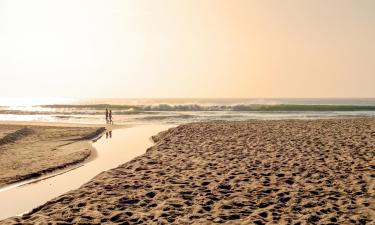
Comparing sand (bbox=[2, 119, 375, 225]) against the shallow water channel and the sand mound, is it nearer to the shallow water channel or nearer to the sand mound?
the shallow water channel

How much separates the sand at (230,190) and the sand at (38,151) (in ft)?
9.63

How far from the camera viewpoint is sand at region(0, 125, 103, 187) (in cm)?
1297

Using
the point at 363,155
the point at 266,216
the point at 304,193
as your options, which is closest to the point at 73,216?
the point at 266,216

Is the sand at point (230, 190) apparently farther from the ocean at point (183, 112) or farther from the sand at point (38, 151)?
the ocean at point (183, 112)

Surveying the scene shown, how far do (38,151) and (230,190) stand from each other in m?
11.5

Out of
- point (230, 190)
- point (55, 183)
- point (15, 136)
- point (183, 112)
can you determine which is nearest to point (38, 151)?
point (15, 136)

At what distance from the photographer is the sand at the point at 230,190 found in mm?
7520

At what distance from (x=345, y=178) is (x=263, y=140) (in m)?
8.35

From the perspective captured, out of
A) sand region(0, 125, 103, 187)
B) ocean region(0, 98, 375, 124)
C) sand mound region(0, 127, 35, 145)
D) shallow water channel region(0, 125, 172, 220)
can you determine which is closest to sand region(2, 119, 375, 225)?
shallow water channel region(0, 125, 172, 220)

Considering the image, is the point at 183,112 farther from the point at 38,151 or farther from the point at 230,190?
the point at 230,190

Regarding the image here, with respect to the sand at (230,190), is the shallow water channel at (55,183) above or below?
below

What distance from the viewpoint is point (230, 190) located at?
30.9 feet

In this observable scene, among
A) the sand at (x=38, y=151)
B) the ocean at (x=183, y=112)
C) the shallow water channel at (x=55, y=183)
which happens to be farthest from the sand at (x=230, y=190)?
the ocean at (x=183, y=112)

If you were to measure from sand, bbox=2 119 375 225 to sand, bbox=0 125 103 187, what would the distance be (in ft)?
9.63
